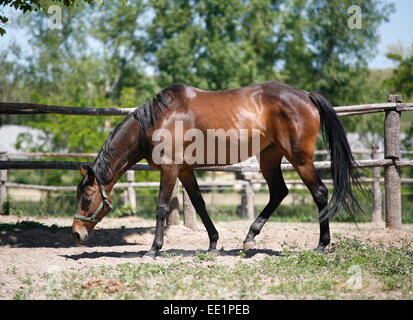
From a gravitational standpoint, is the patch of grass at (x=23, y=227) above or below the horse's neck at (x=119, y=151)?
below

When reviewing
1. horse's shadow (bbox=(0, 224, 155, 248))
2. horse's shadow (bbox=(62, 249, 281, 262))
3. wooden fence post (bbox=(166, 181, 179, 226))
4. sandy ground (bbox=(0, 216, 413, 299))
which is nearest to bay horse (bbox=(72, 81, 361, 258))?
horse's shadow (bbox=(62, 249, 281, 262))

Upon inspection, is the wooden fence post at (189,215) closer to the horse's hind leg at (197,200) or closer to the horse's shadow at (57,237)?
the horse's shadow at (57,237)

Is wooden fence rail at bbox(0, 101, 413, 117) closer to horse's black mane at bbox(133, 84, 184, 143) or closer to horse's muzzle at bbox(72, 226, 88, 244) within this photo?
horse's black mane at bbox(133, 84, 184, 143)

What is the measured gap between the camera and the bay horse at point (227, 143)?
4.48m

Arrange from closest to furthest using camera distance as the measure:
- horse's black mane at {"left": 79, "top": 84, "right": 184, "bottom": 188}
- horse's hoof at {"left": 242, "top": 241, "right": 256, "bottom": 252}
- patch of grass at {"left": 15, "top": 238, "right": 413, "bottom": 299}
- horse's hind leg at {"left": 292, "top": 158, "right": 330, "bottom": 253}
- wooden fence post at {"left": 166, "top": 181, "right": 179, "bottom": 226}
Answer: patch of grass at {"left": 15, "top": 238, "right": 413, "bottom": 299}, horse's hind leg at {"left": 292, "top": 158, "right": 330, "bottom": 253}, horse's black mane at {"left": 79, "top": 84, "right": 184, "bottom": 188}, horse's hoof at {"left": 242, "top": 241, "right": 256, "bottom": 252}, wooden fence post at {"left": 166, "top": 181, "right": 179, "bottom": 226}

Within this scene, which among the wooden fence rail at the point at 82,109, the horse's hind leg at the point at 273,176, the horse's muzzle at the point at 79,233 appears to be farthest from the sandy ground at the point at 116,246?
the wooden fence rail at the point at 82,109

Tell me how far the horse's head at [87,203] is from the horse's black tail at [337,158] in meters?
2.40

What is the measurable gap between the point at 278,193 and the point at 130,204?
16.2 feet

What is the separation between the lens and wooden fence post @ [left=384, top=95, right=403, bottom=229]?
5.86 m

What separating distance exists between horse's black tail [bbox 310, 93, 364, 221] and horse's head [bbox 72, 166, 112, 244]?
2.40 meters

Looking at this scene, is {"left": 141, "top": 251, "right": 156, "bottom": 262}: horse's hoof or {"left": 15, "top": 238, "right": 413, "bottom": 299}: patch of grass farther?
{"left": 141, "top": 251, "right": 156, "bottom": 262}: horse's hoof

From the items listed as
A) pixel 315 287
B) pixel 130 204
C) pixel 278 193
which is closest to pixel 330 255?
pixel 278 193

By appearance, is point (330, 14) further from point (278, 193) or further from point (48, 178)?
point (278, 193)
